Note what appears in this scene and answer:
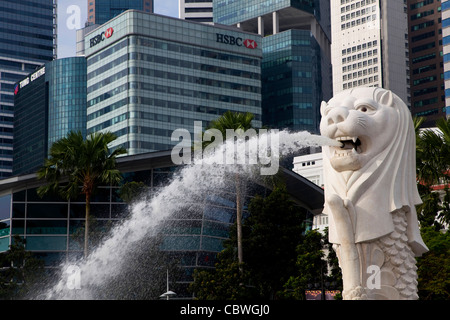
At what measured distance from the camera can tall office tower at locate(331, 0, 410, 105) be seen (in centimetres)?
16662

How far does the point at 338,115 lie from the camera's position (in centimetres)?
2217

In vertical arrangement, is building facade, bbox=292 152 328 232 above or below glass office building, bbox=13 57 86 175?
below

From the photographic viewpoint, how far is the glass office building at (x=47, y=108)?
150 metres

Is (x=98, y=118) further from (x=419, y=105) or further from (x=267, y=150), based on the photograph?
(x=267, y=150)

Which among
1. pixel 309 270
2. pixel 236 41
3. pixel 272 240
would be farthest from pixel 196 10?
pixel 309 270

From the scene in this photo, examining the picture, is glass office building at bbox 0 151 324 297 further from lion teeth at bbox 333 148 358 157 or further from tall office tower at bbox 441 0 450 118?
tall office tower at bbox 441 0 450 118

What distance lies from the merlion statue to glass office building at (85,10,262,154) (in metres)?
100

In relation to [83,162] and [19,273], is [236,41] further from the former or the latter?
[19,273]

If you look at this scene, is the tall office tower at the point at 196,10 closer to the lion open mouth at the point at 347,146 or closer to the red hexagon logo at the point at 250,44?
the red hexagon logo at the point at 250,44

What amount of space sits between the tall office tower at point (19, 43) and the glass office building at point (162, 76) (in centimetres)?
5782

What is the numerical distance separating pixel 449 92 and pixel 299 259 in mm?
77182

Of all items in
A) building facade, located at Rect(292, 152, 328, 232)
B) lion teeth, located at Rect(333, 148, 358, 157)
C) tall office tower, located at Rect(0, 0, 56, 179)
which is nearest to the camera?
lion teeth, located at Rect(333, 148, 358, 157)

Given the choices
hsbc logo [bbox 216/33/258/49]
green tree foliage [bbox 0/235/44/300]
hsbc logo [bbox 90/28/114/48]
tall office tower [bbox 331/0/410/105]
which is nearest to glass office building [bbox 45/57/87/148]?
hsbc logo [bbox 90/28/114/48]
